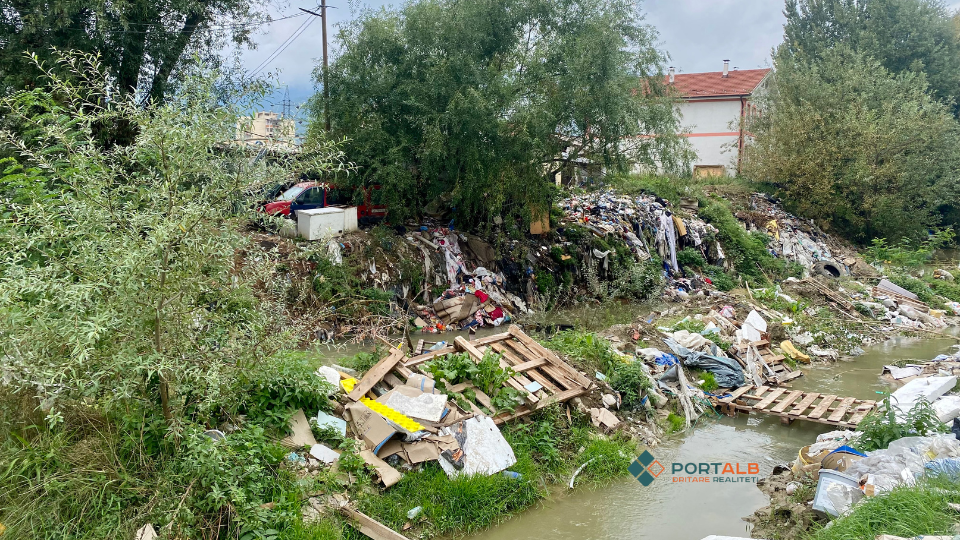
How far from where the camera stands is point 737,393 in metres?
8.45

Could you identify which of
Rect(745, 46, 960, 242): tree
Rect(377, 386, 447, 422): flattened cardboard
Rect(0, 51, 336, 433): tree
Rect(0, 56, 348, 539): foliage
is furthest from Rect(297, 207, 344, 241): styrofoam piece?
Rect(745, 46, 960, 242): tree

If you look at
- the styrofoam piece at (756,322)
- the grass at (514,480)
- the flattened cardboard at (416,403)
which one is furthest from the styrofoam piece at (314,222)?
the styrofoam piece at (756,322)

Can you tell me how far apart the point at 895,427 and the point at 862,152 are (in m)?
17.5

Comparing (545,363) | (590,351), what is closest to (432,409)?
(545,363)

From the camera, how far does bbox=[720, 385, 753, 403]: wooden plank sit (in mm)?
8269

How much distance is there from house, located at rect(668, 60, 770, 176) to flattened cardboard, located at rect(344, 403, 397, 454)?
24702 millimetres

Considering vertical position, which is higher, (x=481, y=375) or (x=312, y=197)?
(x=312, y=197)

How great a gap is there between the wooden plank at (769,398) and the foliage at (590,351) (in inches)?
77.3

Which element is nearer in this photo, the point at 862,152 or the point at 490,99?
the point at 490,99

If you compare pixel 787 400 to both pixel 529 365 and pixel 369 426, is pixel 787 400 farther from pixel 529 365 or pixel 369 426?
pixel 369 426

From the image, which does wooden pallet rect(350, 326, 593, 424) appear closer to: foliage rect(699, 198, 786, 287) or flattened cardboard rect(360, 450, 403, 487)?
flattened cardboard rect(360, 450, 403, 487)

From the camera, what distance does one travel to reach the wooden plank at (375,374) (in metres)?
6.10

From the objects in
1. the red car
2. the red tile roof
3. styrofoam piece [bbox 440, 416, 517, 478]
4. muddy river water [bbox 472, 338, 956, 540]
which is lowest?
muddy river water [bbox 472, 338, 956, 540]

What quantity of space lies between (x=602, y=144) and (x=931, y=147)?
1436 centimetres
